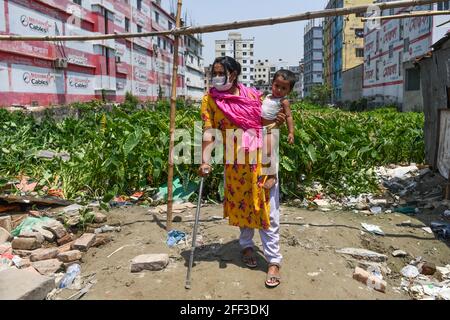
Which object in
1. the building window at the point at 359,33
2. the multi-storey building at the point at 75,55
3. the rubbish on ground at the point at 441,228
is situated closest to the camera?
the rubbish on ground at the point at 441,228

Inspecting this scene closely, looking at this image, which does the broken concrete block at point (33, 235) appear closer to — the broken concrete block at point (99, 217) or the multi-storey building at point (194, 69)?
the broken concrete block at point (99, 217)

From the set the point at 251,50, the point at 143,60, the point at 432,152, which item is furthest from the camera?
the point at 251,50

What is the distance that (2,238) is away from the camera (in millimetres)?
4199

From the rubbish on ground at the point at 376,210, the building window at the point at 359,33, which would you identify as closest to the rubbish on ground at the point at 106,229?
the rubbish on ground at the point at 376,210

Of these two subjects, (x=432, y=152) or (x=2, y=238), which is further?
(x=432, y=152)

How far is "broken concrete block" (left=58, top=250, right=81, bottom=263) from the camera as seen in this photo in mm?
3709

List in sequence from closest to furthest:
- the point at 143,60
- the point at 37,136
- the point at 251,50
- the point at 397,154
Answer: the point at 397,154 → the point at 37,136 → the point at 143,60 → the point at 251,50

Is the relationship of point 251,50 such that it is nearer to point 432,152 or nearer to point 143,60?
point 143,60

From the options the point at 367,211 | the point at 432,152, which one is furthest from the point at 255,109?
the point at 432,152

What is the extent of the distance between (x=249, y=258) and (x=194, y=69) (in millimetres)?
56306

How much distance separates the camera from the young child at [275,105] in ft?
10.3

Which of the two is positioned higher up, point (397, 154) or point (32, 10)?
point (32, 10)

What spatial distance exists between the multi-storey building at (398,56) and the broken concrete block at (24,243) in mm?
17339
